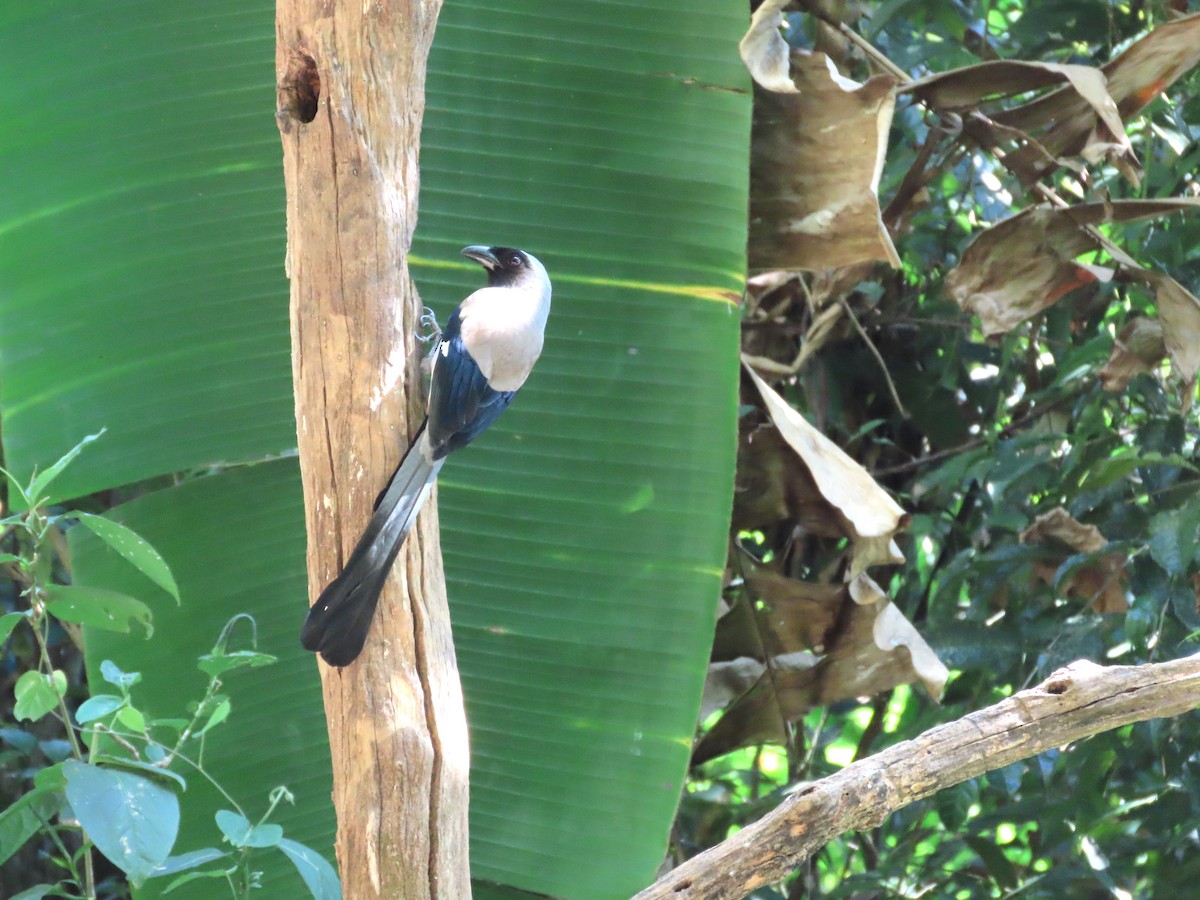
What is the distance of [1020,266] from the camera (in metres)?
2.28

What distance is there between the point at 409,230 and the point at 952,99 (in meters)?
1.24

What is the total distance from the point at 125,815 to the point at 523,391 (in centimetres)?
104

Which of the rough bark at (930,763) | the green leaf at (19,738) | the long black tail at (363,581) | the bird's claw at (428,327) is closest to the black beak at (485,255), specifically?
the bird's claw at (428,327)

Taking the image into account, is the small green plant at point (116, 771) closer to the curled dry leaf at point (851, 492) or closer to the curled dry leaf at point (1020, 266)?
the curled dry leaf at point (851, 492)

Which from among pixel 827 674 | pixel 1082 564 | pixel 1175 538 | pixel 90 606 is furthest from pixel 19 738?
pixel 1175 538

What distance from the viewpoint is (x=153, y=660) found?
2070 mm

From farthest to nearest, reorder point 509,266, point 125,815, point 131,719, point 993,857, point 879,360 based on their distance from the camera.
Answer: point 879,360, point 993,857, point 509,266, point 131,719, point 125,815

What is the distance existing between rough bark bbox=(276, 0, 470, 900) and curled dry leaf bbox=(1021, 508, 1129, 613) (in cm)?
139

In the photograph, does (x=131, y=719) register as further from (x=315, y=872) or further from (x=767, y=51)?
(x=767, y=51)

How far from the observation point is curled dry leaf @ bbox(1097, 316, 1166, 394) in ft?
7.61

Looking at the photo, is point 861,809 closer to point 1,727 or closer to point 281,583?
point 281,583

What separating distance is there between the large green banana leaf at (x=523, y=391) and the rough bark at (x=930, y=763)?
0.71m

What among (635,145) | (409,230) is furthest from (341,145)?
(635,145)

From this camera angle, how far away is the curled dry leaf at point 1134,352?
2318 millimetres
